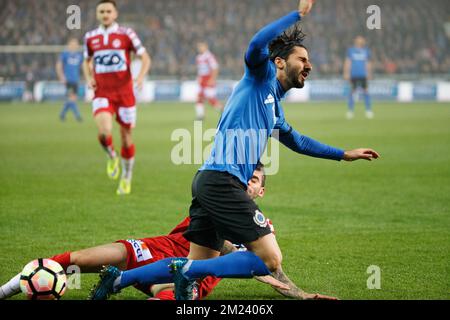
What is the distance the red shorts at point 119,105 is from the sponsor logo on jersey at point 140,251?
560 centimetres

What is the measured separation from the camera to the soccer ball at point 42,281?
519 cm

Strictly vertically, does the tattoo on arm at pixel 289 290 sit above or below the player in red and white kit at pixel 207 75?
below

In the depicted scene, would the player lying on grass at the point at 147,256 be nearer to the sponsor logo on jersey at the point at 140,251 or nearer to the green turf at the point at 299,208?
the sponsor logo on jersey at the point at 140,251

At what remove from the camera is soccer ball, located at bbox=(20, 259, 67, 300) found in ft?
17.0

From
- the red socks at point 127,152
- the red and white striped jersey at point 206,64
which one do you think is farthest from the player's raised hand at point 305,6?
the red and white striped jersey at point 206,64

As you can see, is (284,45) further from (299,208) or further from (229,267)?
(299,208)

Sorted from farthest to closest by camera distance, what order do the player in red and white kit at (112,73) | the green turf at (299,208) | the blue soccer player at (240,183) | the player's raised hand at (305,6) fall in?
1. the player in red and white kit at (112,73)
2. the green turf at (299,208)
3. the blue soccer player at (240,183)
4. the player's raised hand at (305,6)

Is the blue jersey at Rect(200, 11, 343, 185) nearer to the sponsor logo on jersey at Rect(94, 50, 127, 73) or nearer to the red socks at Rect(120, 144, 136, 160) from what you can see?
the red socks at Rect(120, 144, 136, 160)

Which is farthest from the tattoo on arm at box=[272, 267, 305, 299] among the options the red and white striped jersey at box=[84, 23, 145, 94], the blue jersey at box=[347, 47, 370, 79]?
the blue jersey at box=[347, 47, 370, 79]

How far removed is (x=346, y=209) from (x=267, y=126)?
4566mm

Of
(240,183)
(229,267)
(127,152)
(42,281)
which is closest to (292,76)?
(240,183)

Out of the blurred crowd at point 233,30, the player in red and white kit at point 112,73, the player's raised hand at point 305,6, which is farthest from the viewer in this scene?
the blurred crowd at point 233,30

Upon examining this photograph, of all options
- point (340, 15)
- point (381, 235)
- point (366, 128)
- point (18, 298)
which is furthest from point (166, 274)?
point (340, 15)

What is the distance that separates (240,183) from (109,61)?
6424 mm
